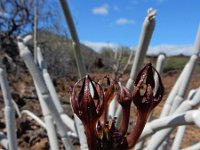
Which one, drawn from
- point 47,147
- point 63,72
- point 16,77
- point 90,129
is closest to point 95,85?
point 90,129

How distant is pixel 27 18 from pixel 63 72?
4.45ft

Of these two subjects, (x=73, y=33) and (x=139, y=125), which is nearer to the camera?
(x=139, y=125)

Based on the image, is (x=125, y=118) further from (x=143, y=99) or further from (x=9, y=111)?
(x=9, y=111)

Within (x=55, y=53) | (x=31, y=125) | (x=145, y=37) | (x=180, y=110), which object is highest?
(x=55, y=53)

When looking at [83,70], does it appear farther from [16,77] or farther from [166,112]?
[16,77]

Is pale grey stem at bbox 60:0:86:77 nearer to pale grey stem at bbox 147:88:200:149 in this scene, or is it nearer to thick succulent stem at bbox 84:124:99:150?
pale grey stem at bbox 147:88:200:149

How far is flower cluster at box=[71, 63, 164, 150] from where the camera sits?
530 mm

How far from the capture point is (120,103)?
55cm

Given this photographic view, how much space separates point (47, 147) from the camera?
277 cm

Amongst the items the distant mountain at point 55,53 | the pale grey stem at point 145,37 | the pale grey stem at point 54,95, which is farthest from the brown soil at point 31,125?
the distant mountain at point 55,53

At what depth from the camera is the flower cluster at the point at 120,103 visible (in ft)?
1.74

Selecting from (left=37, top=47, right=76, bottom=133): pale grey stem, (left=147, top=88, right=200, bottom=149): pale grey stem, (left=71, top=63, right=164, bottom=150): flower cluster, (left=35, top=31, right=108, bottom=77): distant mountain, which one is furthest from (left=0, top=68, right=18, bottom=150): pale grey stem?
(left=35, top=31, right=108, bottom=77): distant mountain

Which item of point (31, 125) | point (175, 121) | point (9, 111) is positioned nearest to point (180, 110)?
point (175, 121)

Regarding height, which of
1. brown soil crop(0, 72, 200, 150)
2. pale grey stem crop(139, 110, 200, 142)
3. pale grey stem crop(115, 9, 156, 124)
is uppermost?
pale grey stem crop(115, 9, 156, 124)
